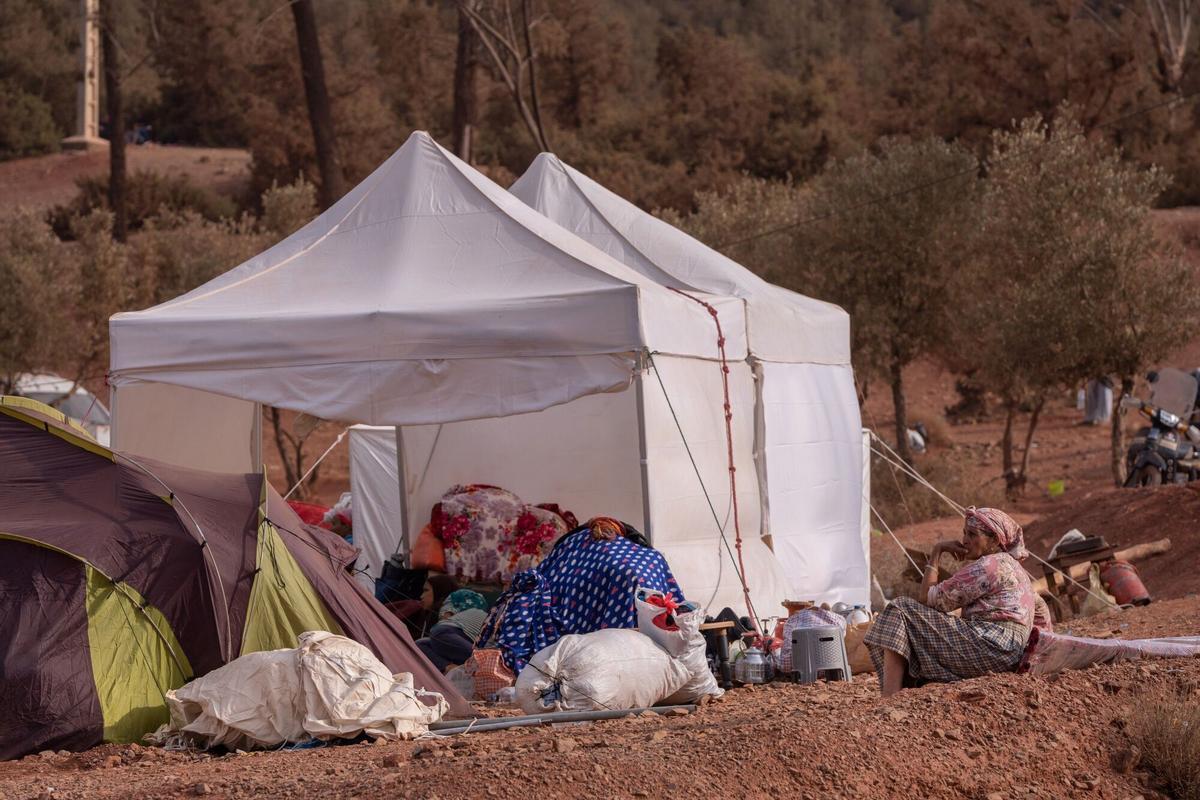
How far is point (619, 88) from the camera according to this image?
51219mm

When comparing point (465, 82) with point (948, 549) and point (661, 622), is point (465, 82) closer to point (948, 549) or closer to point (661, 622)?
point (661, 622)

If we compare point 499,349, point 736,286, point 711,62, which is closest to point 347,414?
point 499,349

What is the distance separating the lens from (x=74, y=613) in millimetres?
6426

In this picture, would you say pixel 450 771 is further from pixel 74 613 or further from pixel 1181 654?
pixel 1181 654

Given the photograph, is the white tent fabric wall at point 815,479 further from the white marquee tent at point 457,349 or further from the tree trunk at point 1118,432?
the tree trunk at point 1118,432

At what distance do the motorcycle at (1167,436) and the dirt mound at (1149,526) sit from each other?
2.25 feet

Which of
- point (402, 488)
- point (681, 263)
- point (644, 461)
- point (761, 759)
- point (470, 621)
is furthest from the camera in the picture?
point (681, 263)

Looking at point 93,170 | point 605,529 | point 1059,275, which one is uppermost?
point 93,170

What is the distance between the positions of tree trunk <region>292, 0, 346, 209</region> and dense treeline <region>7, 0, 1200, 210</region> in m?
2.54

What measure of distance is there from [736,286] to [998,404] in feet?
65.0

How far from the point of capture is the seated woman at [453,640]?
7.96 m

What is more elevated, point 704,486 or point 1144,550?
point 704,486

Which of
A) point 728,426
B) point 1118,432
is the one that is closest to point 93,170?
point 1118,432

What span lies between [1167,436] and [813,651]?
Result: 29.3ft
